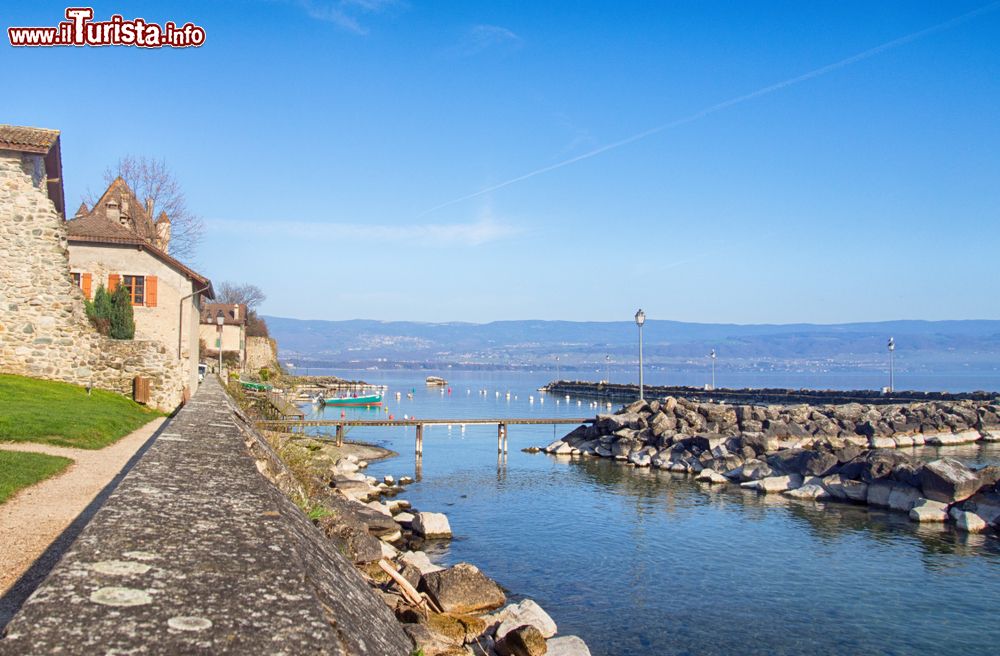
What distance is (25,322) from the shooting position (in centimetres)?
2409

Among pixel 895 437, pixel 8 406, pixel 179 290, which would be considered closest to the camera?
pixel 8 406

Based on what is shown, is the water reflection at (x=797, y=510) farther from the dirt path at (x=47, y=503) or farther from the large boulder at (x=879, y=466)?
the dirt path at (x=47, y=503)

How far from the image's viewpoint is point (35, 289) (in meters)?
24.3

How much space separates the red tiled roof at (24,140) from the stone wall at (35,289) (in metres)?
0.37

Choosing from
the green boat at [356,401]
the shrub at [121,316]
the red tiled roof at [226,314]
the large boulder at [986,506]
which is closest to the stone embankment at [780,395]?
the green boat at [356,401]

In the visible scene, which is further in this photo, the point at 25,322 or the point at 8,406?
the point at 25,322

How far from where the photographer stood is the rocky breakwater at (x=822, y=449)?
22734 mm

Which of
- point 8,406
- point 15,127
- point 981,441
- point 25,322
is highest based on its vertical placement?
point 15,127

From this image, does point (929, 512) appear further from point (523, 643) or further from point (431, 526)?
point (523, 643)

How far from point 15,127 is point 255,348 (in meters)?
60.2

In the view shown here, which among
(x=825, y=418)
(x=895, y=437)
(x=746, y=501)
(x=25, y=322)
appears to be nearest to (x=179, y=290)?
(x=25, y=322)

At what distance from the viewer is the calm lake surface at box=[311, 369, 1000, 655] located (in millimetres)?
13438

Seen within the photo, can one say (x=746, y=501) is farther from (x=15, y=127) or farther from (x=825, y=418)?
(x=15, y=127)

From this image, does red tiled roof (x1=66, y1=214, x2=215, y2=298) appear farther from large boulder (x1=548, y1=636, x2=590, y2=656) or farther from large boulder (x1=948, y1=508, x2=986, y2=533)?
large boulder (x1=948, y1=508, x2=986, y2=533)
